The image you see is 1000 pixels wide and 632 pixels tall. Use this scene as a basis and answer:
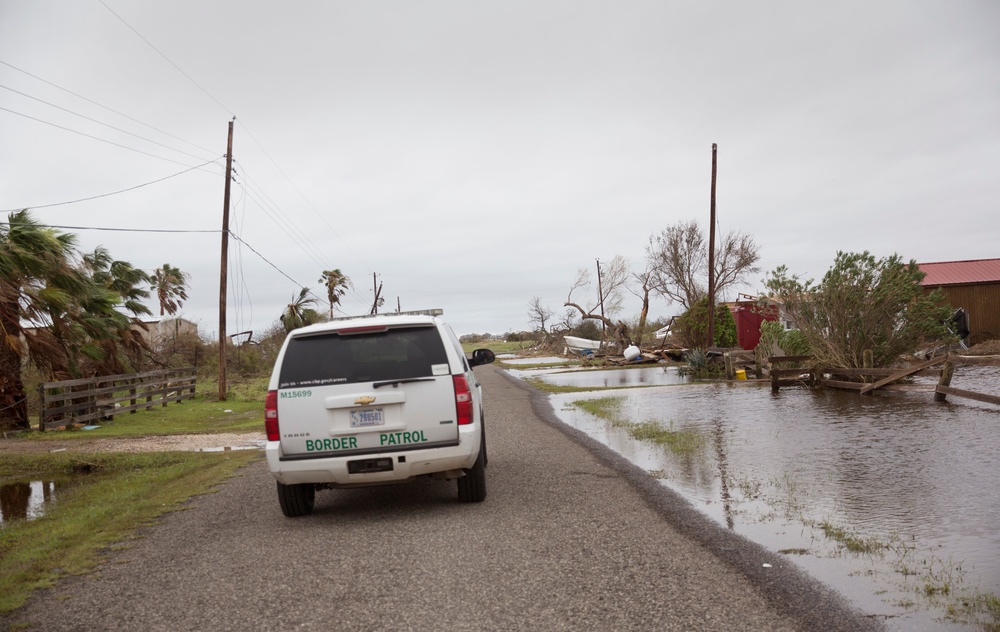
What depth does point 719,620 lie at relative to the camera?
178 inches

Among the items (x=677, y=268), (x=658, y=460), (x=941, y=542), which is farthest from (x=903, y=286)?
(x=677, y=268)

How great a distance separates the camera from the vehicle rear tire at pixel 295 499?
25.6 feet

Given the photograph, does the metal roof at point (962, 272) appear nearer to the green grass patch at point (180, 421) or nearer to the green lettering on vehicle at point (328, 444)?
the green grass patch at point (180, 421)

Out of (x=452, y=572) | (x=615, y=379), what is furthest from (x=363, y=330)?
(x=615, y=379)

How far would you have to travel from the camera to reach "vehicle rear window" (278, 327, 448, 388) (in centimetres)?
740

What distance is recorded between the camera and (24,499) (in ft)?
37.4

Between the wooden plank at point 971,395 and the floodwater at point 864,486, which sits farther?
the wooden plank at point 971,395

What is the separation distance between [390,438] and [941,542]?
4579 mm

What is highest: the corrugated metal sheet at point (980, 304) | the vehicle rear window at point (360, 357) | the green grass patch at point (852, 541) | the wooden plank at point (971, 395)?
the corrugated metal sheet at point (980, 304)

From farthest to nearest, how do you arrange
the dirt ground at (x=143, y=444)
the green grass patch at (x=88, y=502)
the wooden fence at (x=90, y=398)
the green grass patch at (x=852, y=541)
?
the wooden fence at (x=90, y=398)
the dirt ground at (x=143, y=444)
the green grass patch at (x=88, y=502)
the green grass patch at (x=852, y=541)

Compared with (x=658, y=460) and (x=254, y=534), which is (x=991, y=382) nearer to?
(x=658, y=460)

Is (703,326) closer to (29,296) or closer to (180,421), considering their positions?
(180,421)

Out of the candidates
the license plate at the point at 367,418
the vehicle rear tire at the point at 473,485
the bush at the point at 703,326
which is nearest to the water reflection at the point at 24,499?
the license plate at the point at 367,418

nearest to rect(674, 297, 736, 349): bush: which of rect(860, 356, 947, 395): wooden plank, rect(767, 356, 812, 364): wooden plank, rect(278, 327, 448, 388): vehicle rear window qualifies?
rect(767, 356, 812, 364): wooden plank
